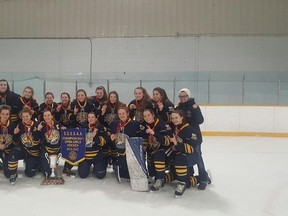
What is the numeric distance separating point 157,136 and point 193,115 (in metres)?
0.47

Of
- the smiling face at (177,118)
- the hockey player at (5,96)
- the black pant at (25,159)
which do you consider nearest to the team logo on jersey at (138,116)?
the smiling face at (177,118)

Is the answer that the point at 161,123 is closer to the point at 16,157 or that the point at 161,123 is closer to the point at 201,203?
the point at 201,203

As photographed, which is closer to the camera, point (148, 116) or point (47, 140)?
point (148, 116)

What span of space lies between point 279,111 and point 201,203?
4.37 meters

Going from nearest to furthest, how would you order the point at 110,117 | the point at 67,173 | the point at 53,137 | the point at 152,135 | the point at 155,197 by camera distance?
the point at 155,197 < the point at 152,135 < the point at 53,137 < the point at 67,173 < the point at 110,117

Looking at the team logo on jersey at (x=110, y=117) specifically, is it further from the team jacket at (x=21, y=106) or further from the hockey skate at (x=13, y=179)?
the hockey skate at (x=13, y=179)

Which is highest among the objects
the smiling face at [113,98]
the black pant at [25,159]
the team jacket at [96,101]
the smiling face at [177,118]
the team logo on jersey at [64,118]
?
the smiling face at [113,98]

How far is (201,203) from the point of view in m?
2.68

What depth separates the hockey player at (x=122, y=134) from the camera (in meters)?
3.18

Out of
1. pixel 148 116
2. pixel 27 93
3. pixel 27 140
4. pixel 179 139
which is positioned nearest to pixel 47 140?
pixel 27 140

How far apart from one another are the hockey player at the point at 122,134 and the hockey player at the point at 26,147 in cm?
85

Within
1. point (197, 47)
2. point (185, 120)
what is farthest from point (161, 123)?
point (197, 47)

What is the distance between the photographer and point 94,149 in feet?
10.9

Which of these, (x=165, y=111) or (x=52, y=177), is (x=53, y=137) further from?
(x=165, y=111)
